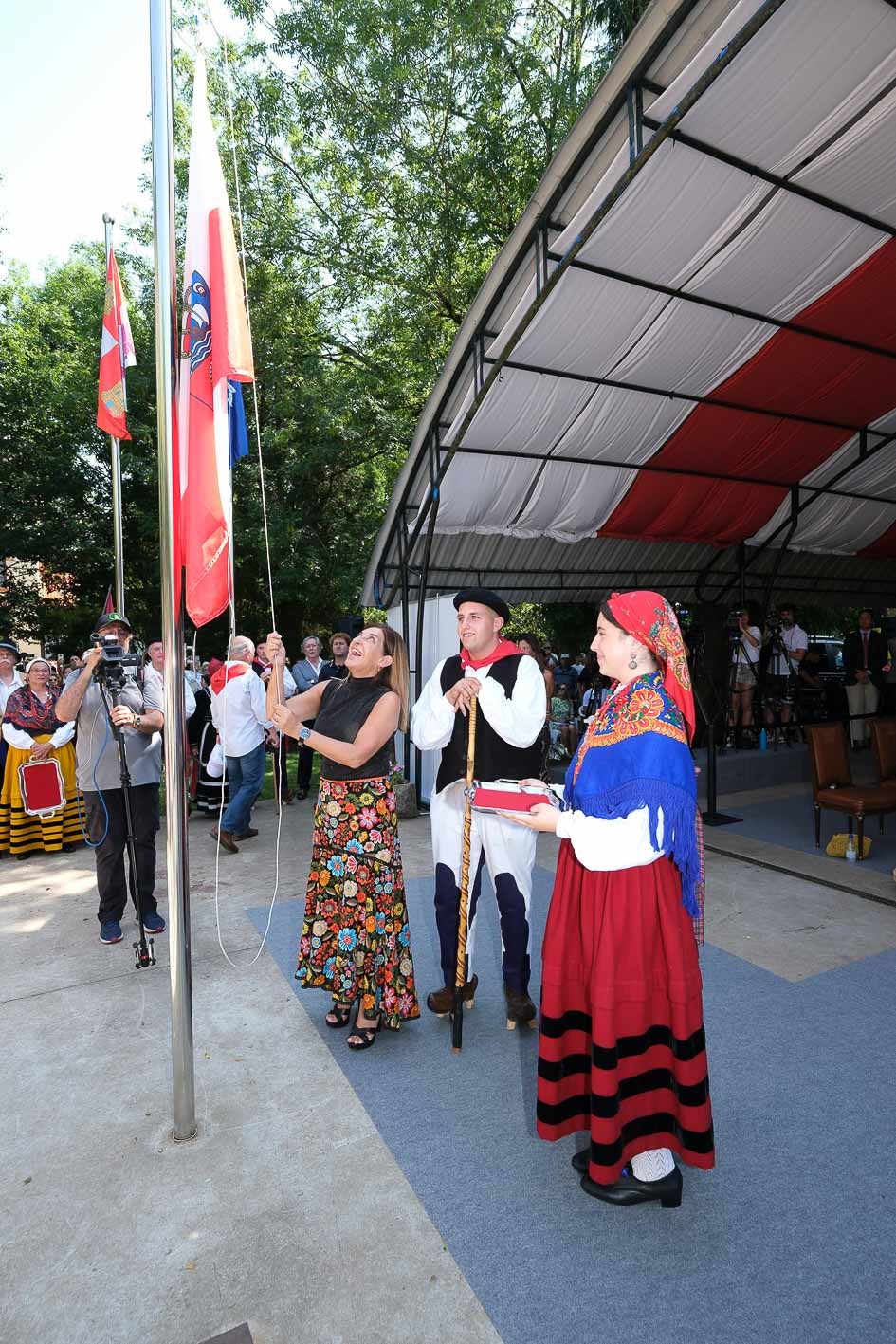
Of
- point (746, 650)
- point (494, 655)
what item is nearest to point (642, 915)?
point (494, 655)

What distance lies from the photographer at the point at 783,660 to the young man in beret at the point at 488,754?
29.4ft

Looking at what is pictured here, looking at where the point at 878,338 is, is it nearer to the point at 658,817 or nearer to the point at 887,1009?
the point at 887,1009

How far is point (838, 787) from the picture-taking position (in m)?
6.18

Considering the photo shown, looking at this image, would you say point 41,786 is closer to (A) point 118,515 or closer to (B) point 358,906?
(A) point 118,515

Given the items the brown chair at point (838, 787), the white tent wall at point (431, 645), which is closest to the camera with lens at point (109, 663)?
the white tent wall at point (431, 645)

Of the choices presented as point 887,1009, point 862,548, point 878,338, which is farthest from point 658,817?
point 862,548

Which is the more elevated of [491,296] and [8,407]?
[8,407]

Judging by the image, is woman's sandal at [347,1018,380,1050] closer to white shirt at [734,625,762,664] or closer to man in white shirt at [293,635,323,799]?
man in white shirt at [293,635,323,799]

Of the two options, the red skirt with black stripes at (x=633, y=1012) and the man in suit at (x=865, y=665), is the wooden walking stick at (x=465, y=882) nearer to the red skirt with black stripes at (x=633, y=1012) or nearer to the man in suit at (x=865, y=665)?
the red skirt with black stripes at (x=633, y=1012)

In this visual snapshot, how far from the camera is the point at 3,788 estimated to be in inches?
256

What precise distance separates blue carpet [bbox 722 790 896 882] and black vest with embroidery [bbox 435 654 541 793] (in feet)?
11.3

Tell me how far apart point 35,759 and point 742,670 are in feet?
28.8

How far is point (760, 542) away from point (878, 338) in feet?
12.3

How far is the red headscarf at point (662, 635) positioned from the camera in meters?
2.18
